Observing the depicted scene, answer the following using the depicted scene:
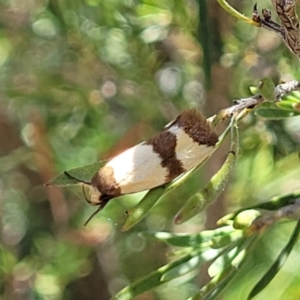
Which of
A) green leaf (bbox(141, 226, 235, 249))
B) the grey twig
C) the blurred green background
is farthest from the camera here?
the blurred green background

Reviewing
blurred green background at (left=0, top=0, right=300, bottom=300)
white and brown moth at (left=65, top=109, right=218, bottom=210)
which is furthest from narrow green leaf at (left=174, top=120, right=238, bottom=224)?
blurred green background at (left=0, top=0, right=300, bottom=300)

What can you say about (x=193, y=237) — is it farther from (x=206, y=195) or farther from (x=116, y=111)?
(x=116, y=111)

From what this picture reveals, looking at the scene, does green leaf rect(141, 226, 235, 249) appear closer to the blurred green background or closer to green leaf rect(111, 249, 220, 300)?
green leaf rect(111, 249, 220, 300)

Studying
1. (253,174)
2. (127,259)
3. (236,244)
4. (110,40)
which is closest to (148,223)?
(127,259)

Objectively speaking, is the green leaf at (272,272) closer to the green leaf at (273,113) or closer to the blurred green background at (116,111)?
the green leaf at (273,113)

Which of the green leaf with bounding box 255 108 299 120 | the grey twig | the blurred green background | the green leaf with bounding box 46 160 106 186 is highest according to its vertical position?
the grey twig

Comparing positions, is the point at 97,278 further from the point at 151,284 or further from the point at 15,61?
the point at 151,284

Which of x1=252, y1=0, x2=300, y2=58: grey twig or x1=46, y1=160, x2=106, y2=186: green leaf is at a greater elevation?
x1=252, y1=0, x2=300, y2=58: grey twig

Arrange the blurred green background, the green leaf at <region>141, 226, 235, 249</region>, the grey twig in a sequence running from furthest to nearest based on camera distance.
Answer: the blurred green background < the green leaf at <region>141, 226, 235, 249</region> < the grey twig

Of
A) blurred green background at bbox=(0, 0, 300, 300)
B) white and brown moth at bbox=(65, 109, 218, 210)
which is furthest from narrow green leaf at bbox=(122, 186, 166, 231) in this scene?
blurred green background at bbox=(0, 0, 300, 300)

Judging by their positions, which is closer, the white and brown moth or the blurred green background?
the white and brown moth

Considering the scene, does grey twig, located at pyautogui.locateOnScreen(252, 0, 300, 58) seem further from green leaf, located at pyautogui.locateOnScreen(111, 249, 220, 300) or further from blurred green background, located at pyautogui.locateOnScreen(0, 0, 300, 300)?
blurred green background, located at pyautogui.locateOnScreen(0, 0, 300, 300)
